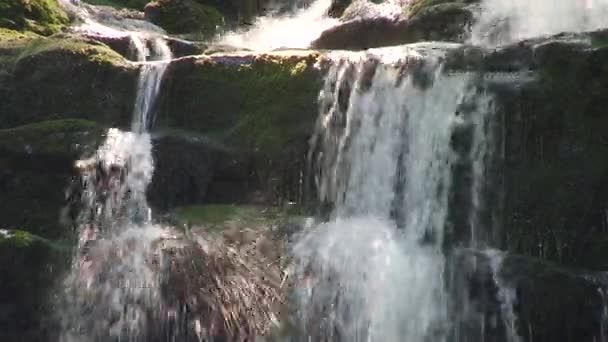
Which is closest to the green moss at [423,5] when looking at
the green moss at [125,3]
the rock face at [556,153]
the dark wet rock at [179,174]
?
the rock face at [556,153]

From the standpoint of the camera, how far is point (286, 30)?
1862cm

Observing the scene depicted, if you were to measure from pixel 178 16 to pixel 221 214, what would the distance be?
9832 millimetres

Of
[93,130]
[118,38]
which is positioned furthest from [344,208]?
[118,38]

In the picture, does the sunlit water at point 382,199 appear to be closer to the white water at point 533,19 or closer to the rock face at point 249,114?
the rock face at point 249,114

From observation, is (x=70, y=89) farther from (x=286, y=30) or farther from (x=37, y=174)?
(x=286, y=30)

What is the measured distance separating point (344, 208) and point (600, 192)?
2.99 meters

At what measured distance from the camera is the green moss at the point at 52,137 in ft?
33.2

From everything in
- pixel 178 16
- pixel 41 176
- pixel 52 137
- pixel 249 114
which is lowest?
pixel 41 176

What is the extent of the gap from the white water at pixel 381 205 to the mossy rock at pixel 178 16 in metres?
8.20

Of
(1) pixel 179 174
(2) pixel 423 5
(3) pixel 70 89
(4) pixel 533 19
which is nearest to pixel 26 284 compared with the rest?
(1) pixel 179 174

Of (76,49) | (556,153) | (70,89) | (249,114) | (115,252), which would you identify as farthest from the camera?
(76,49)

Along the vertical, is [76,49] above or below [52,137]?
above

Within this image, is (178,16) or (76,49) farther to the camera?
(178,16)

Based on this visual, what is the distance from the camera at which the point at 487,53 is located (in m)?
9.84
